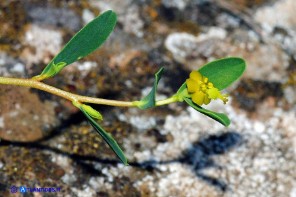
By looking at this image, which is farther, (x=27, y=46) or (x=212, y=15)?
(x=212, y=15)

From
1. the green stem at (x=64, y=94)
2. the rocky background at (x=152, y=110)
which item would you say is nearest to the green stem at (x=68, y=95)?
the green stem at (x=64, y=94)

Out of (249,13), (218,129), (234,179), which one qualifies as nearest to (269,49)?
(249,13)

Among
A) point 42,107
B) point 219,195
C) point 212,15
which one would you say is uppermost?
point 212,15

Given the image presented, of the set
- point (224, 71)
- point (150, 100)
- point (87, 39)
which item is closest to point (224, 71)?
point (224, 71)

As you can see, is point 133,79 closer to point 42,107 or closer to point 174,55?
point 174,55

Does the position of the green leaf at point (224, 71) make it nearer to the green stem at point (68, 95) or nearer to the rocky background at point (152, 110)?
the green stem at point (68, 95)

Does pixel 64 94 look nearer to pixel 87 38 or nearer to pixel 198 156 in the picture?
pixel 87 38
